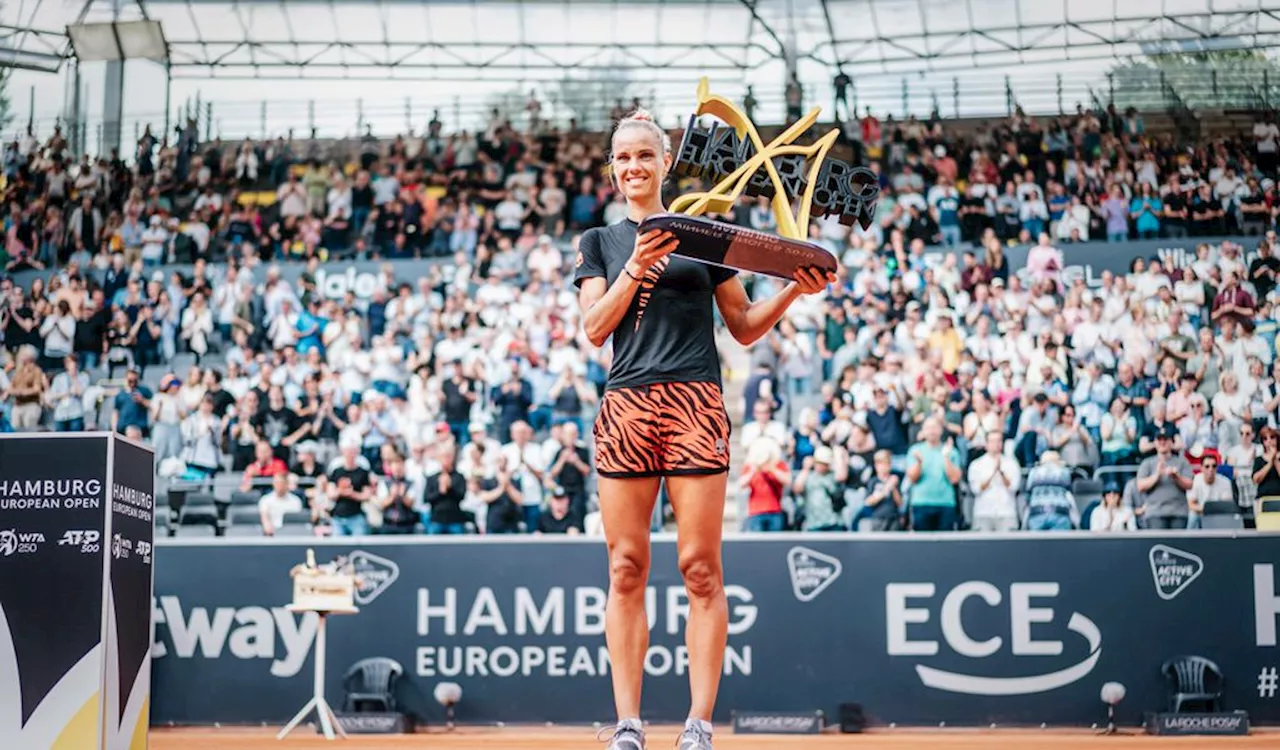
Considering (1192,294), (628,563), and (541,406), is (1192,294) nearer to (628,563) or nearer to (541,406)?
(541,406)

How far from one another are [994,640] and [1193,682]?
52.2 inches

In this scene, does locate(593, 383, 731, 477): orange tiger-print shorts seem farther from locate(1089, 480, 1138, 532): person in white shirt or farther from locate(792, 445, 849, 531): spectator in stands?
locate(1089, 480, 1138, 532): person in white shirt

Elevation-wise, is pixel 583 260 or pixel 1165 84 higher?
pixel 1165 84

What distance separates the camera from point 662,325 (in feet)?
14.8

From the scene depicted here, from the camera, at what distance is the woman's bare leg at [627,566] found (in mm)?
4480

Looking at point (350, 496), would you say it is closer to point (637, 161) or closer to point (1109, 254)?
point (637, 161)

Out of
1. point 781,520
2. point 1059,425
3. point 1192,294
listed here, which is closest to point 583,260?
point 781,520

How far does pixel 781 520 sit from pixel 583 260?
Result: 286 inches

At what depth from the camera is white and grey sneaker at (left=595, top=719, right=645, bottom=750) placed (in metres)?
4.29

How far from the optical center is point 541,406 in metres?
14.1

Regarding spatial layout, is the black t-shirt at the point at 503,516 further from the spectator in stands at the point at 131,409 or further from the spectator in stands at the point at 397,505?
the spectator in stands at the point at 131,409

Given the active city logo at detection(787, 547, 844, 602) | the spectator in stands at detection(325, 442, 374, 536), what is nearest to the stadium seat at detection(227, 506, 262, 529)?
the spectator in stands at detection(325, 442, 374, 536)

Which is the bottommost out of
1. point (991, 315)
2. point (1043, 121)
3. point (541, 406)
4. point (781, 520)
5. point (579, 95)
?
point (781, 520)

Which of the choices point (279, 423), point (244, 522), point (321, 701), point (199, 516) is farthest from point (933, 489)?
point (279, 423)
